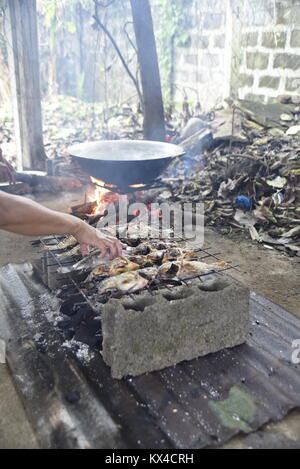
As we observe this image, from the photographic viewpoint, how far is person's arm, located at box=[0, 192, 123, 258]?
9.98 ft

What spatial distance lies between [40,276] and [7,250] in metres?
1.36

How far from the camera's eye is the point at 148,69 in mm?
8062

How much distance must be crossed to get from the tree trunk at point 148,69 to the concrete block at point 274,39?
302 centimetres

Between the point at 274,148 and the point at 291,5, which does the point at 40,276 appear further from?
the point at 291,5

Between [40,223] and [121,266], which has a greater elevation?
[40,223]

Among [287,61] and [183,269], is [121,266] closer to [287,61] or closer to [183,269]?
[183,269]

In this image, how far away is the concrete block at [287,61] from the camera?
348 inches

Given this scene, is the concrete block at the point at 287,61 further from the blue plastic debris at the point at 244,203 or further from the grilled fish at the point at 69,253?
the grilled fish at the point at 69,253

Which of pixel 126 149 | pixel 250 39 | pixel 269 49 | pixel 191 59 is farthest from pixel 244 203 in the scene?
pixel 191 59

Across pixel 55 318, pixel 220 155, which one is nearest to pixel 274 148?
pixel 220 155

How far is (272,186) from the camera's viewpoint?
7.09m

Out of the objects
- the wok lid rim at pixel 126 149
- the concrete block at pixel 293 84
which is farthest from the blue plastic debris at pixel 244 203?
the concrete block at pixel 293 84

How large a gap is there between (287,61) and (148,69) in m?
3.19

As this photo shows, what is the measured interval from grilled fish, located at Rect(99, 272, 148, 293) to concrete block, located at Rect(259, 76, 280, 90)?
304 inches
